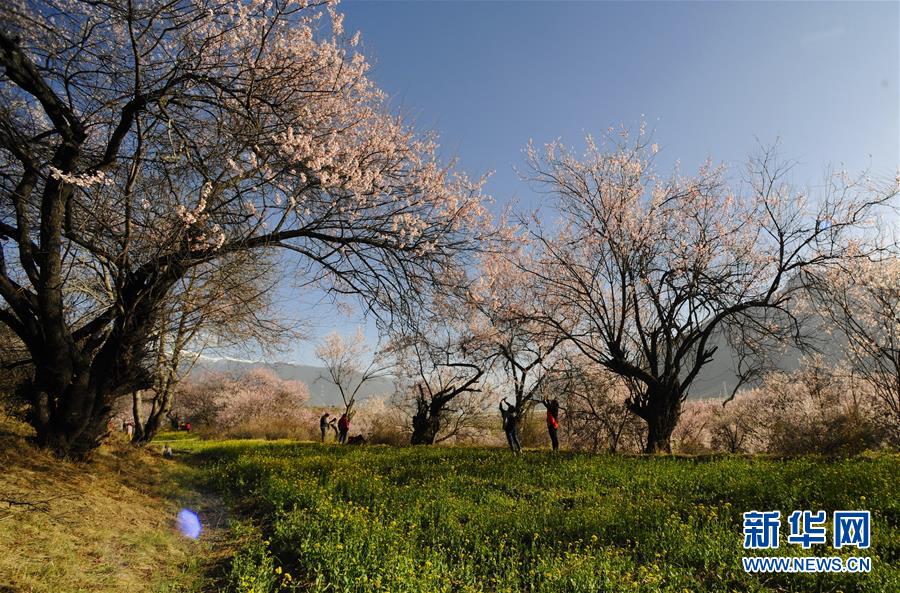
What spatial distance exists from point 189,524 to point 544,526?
19.4 ft

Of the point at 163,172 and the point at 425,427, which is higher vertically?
the point at 163,172

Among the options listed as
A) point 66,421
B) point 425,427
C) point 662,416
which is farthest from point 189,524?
point 425,427

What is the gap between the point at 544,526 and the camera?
5828 millimetres

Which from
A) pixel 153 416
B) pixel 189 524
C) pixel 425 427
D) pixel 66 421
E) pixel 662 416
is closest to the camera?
pixel 189 524

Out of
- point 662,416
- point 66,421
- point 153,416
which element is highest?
point 662,416

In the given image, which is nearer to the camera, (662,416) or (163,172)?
(163,172)

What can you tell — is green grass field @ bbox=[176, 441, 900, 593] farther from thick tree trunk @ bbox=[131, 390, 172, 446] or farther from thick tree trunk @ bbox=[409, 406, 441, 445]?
thick tree trunk @ bbox=[409, 406, 441, 445]

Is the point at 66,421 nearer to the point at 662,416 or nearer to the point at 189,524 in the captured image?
the point at 189,524

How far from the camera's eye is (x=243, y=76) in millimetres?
7148

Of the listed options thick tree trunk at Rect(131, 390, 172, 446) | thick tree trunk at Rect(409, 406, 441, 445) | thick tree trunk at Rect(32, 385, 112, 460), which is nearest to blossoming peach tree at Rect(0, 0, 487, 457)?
thick tree trunk at Rect(32, 385, 112, 460)

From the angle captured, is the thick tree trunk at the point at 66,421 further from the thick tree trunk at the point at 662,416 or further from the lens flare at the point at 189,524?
the thick tree trunk at the point at 662,416

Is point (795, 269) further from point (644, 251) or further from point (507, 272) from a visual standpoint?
point (507, 272)

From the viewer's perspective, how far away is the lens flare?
6810 mm

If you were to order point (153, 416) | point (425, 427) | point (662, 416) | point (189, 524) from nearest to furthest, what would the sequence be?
point (189, 524) → point (662, 416) → point (153, 416) → point (425, 427)
